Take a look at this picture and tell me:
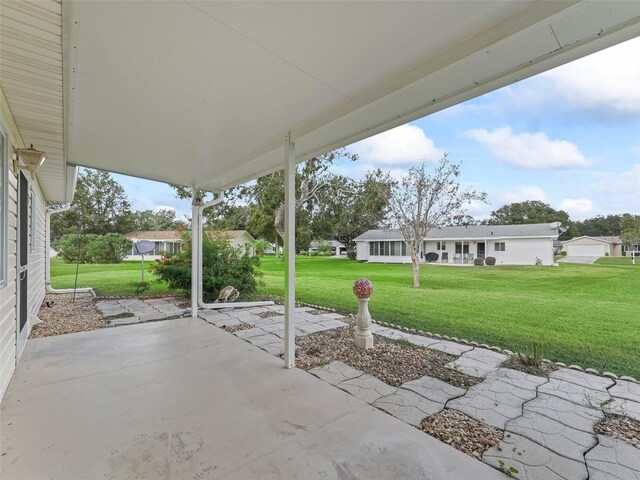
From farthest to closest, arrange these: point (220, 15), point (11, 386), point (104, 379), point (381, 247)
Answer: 1. point (381, 247)
2. point (104, 379)
3. point (11, 386)
4. point (220, 15)

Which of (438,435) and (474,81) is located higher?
(474,81)

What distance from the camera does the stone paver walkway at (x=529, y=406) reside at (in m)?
1.81

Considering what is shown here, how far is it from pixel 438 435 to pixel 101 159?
5056mm

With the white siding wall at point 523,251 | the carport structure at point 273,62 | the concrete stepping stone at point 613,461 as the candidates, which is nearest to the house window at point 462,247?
the white siding wall at point 523,251

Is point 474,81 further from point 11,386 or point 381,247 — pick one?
point 381,247

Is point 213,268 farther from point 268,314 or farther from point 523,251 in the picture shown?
point 523,251

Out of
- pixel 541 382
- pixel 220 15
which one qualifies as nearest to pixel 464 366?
pixel 541 382

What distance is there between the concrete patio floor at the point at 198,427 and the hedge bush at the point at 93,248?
1718 centimetres

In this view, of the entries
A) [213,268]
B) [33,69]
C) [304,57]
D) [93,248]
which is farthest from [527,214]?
[33,69]

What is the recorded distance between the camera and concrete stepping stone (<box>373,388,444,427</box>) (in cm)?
232

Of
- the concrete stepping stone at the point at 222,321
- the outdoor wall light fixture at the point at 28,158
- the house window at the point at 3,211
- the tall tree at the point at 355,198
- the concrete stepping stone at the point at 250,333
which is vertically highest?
the tall tree at the point at 355,198

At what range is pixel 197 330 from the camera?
4.70 metres

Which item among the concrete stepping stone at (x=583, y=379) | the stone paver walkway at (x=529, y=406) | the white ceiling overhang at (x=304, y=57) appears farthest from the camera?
the concrete stepping stone at (x=583, y=379)

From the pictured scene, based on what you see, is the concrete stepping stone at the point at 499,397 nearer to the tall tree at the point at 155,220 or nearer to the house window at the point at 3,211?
the house window at the point at 3,211
